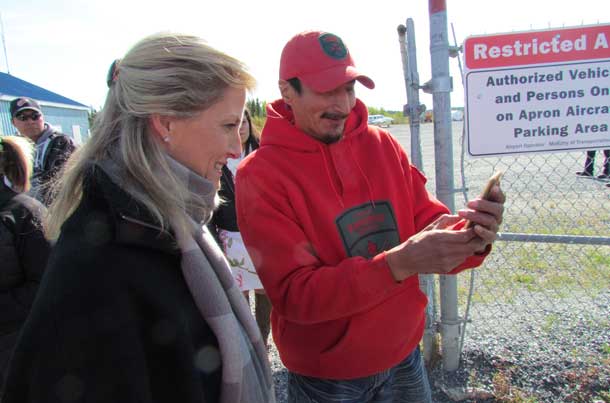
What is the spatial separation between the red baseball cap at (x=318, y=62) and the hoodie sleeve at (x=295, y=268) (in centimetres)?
45

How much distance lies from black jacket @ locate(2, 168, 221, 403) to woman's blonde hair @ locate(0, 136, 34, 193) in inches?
82.6

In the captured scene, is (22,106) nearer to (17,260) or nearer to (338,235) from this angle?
(17,260)

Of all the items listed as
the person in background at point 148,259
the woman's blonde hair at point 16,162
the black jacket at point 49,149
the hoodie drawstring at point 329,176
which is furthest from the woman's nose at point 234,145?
the black jacket at point 49,149

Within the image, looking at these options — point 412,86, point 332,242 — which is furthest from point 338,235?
point 412,86

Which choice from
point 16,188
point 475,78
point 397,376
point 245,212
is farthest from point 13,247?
point 475,78

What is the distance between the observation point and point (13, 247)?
101 inches

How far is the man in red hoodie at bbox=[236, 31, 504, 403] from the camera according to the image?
1.62 m

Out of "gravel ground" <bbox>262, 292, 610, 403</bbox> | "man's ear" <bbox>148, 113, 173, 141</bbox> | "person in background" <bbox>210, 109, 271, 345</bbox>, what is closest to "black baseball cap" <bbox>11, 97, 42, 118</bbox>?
"person in background" <bbox>210, 109, 271, 345</bbox>

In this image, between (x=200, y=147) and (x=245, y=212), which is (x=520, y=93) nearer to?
(x=245, y=212)

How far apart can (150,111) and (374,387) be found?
141cm

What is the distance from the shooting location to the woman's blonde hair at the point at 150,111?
44.9 inches

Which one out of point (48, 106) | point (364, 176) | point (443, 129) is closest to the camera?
point (364, 176)

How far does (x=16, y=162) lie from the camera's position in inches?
112

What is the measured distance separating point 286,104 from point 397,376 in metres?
1.30
